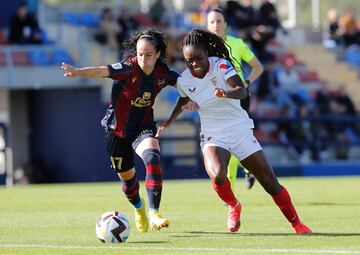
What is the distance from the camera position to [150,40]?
998 centimetres

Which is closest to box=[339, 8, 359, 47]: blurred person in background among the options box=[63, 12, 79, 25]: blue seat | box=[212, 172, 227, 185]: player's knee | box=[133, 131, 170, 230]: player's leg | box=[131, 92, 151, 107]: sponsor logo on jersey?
box=[63, 12, 79, 25]: blue seat

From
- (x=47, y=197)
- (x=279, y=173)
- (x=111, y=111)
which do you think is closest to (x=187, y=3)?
(x=279, y=173)

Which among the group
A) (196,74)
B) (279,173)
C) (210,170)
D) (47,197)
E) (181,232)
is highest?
(196,74)

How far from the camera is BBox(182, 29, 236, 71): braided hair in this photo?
380 inches

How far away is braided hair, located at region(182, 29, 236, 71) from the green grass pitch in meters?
1.76

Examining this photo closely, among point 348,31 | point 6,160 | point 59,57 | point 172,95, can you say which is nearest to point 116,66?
point 59,57

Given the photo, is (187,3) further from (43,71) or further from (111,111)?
(111,111)

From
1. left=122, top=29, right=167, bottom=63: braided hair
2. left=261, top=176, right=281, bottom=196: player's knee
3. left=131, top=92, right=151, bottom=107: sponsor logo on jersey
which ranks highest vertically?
left=122, top=29, right=167, bottom=63: braided hair

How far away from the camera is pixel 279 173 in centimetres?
2538

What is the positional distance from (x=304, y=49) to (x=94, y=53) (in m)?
8.13

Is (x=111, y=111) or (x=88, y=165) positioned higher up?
(x=111, y=111)

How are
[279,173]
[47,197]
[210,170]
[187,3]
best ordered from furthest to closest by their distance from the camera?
[187,3] → [279,173] → [47,197] → [210,170]

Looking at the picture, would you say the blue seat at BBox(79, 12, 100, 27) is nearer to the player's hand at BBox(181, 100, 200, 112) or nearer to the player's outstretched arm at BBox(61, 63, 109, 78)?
the player's outstretched arm at BBox(61, 63, 109, 78)

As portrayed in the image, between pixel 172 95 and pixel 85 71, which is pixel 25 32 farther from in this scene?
pixel 85 71
